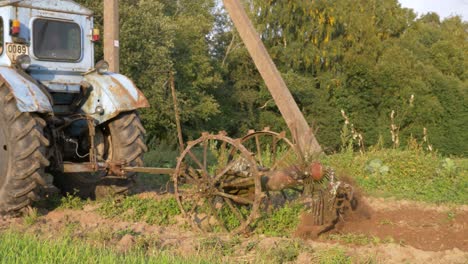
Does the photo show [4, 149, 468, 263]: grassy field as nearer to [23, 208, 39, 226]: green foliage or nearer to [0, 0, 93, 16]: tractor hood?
[23, 208, 39, 226]: green foliage

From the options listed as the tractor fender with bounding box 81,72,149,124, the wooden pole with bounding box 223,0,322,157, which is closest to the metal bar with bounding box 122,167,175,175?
the tractor fender with bounding box 81,72,149,124

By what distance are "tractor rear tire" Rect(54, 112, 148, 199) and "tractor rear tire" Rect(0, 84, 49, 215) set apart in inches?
39.5

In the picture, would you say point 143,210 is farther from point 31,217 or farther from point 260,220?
point 260,220

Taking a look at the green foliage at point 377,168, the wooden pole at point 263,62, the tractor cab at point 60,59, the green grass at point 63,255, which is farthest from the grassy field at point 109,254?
the wooden pole at point 263,62

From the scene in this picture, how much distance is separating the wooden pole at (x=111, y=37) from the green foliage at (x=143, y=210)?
3.71 metres

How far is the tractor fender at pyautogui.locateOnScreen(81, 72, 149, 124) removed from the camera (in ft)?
28.2

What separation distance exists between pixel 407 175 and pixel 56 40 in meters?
5.82

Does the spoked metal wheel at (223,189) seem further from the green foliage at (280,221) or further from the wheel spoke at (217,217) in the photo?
the green foliage at (280,221)

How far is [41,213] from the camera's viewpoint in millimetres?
8469

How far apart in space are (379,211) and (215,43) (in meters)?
30.6

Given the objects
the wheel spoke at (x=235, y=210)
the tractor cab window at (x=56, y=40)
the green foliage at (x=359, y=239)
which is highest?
the tractor cab window at (x=56, y=40)

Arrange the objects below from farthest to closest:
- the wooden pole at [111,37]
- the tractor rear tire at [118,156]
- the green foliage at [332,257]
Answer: the wooden pole at [111,37] → the tractor rear tire at [118,156] → the green foliage at [332,257]

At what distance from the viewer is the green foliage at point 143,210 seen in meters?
8.18

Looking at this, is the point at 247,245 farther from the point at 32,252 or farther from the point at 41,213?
the point at 41,213
